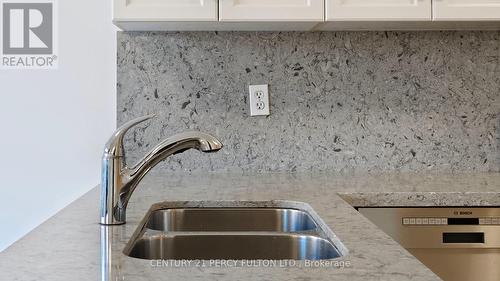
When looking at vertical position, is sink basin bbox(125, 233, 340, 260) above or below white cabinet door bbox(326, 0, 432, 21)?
below

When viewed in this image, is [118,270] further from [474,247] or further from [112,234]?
[474,247]

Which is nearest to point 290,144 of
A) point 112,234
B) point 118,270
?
point 112,234

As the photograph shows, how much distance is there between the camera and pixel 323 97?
2217 millimetres

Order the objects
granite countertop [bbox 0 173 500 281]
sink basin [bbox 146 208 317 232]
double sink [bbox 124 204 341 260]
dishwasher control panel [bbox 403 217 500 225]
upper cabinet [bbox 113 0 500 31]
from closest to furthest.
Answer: granite countertop [bbox 0 173 500 281], double sink [bbox 124 204 341 260], sink basin [bbox 146 208 317 232], dishwasher control panel [bbox 403 217 500 225], upper cabinet [bbox 113 0 500 31]

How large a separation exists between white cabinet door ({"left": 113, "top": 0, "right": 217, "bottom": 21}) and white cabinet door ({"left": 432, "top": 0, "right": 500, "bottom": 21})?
73 centimetres

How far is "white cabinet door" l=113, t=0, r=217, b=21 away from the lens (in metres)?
1.82

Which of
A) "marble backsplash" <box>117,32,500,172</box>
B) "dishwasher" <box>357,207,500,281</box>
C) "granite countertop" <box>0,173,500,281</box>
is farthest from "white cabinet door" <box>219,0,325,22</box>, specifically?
"dishwasher" <box>357,207,500,281</box>

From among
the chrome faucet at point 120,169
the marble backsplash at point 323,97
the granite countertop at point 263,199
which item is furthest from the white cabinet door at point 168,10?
the chrome faucet at point 120,169

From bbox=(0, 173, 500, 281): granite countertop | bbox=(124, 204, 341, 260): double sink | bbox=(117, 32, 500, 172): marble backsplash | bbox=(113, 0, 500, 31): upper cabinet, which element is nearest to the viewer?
bbox=(0, 173, 500, 281): granite countertop

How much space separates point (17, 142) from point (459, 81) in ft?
5.61

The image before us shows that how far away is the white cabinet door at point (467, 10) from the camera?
1873 millimetres

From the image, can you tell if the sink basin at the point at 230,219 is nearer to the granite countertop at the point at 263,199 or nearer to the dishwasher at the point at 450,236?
the granite countertop at the point at 263,199

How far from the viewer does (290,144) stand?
2.22 m

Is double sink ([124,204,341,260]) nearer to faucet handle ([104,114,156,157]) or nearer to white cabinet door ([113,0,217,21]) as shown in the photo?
faucet handle ([104,114,156,157])
